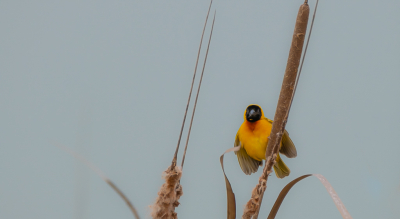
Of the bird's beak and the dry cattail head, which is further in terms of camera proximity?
the bird's beak

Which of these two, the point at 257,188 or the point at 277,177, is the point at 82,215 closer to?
the point at 257,188

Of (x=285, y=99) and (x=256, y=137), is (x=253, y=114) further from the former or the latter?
(x=285, y=99)

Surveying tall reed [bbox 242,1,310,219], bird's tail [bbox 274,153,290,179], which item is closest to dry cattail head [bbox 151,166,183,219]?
tall reed [bbox 242,1,310,219]

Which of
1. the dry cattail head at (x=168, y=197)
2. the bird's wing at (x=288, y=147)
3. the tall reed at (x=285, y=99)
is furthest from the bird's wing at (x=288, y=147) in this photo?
the dry cattail head at (x=168, y=197)

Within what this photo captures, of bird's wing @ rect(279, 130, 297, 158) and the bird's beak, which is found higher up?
the bird's beak

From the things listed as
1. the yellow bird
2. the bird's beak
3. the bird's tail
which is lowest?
the bird's tail

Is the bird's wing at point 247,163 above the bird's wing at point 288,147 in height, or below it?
below

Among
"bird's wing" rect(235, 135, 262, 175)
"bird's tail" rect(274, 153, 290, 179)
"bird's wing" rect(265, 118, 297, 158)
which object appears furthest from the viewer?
"bird's tail" rect(274, 153, 290, 179)

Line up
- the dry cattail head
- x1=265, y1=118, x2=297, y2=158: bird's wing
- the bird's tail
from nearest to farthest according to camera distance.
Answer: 1. the dry cattail head
2. x1=265, y1=118, x2=297, y2=158: bird's wing
3. the bird's tail

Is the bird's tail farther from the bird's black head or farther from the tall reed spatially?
the tall reed

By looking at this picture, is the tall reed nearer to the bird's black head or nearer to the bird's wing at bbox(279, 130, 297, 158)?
the bird's wing at bbox(279, 130, 297, 158)

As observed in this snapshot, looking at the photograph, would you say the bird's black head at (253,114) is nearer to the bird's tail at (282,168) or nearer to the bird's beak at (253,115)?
the bird's beak at (253,115)
